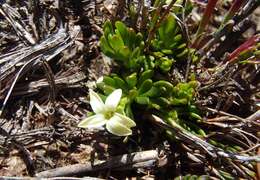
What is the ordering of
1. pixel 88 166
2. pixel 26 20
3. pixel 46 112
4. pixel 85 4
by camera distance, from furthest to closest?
pixel 85 4 < pixel 26 20 < pixel 46 112 < pixel 88 166

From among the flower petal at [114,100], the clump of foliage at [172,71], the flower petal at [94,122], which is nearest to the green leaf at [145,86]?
the clump of foliage at [172,71]

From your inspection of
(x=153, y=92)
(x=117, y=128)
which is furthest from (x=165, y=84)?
(x=117, y=128)

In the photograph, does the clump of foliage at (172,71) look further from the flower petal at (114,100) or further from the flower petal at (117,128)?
the flower petal at (117,128)

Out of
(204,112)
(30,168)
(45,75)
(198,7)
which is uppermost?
(198,7)

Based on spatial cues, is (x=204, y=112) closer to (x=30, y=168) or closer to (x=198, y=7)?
(x=198, y=7)

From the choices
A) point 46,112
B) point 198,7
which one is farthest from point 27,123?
point 198,7

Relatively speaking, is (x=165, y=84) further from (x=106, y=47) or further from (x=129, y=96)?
(x=106, y=47)
